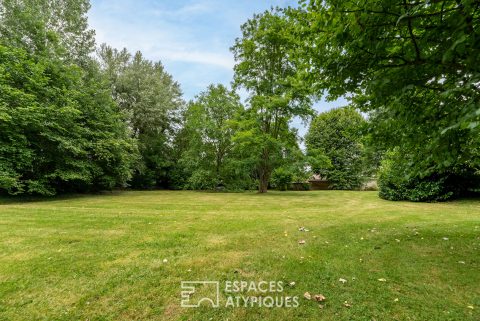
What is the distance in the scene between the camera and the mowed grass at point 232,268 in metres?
2.40

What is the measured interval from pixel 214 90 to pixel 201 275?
64.7ft

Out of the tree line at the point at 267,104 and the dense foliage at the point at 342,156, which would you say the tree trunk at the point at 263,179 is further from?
the dense foliage at the point at 342,156

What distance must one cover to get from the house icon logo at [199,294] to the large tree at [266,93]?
12760 mm

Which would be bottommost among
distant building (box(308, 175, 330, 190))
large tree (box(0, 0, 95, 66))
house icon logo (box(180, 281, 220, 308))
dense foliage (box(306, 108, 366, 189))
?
distant building (box(308, 175, 330, 190))

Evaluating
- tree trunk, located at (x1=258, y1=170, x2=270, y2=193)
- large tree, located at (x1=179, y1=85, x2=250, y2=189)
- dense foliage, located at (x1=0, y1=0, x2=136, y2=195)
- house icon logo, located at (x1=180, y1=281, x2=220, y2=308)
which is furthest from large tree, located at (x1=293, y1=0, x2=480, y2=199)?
large tree, located at (x1=179, y1=85, x2=250, y2=189)

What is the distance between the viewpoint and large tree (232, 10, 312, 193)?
1569cm

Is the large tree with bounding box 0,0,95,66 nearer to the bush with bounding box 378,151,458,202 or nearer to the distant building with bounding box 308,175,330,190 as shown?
the bush with bounding box 378,151,458,202

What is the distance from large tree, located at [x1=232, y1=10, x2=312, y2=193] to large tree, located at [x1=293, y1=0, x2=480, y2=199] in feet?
37.6

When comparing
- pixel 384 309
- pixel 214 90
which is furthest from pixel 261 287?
pixel 214 90

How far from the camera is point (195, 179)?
20.9m

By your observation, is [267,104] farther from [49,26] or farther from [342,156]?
[342,156]

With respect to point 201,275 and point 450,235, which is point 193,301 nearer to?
point 201,275

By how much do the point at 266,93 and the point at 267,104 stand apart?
81.7 inches

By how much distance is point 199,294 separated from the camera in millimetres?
2695
